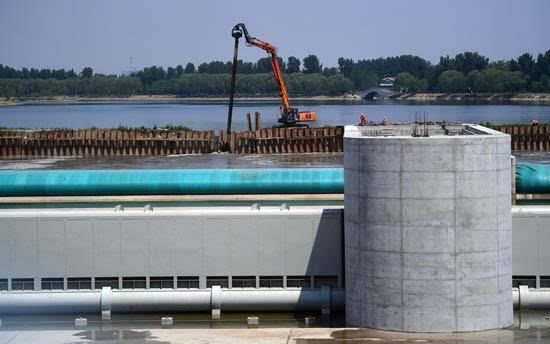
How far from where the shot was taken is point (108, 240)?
97.4 feet

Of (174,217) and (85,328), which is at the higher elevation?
(174,217)

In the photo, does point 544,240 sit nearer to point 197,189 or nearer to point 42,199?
point 197,189

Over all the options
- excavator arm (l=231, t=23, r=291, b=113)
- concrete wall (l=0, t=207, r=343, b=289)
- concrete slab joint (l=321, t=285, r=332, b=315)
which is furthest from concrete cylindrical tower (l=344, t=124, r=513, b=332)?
excavator arm (l=231, t=23, r=291, b=113)

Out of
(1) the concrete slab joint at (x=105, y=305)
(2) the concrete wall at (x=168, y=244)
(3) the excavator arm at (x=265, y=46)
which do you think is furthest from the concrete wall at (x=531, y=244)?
(3) the excavator arm at (x=265, y=46)

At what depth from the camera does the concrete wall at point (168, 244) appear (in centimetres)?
2961

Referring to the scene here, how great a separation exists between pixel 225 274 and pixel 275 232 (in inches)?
73.3

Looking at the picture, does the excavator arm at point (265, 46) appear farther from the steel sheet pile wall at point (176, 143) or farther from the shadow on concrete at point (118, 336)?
the shadow on concrete at point (118, 336)

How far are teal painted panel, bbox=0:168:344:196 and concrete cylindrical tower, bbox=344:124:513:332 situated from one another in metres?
7.80

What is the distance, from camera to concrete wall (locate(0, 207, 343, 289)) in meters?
29.6

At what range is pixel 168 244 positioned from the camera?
29688 millimetres

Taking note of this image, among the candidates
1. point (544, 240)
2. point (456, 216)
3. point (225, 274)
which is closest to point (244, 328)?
point (225, 274)

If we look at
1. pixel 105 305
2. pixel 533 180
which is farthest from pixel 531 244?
pixel 105 305

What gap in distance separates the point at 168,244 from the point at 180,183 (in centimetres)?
486

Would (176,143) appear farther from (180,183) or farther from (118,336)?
(118,336)
